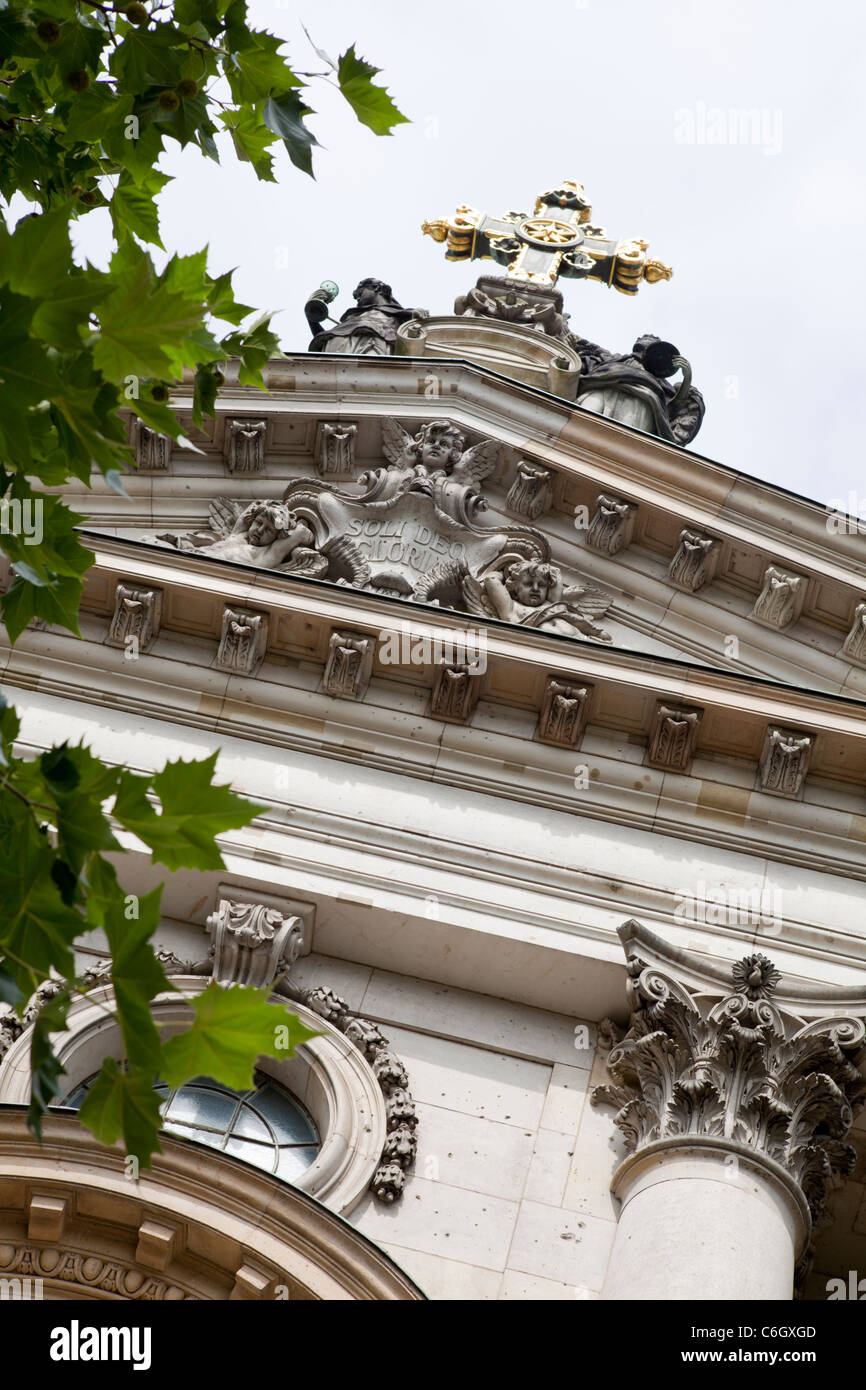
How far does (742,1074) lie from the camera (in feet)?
40.4

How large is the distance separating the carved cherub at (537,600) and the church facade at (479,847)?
0.05 m

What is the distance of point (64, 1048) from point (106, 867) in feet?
23.2

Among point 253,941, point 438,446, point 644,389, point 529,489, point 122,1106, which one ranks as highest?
point 644,389

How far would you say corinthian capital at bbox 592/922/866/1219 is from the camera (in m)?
12.1

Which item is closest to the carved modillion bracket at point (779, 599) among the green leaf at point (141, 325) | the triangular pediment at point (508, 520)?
the triangular pediment at point (508, 520)

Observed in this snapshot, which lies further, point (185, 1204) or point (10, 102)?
point (185, 1204)

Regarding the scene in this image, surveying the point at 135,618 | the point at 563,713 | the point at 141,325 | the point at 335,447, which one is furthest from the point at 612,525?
the point at 141,325

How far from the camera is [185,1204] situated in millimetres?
11078

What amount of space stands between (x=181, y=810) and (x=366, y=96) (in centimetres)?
393

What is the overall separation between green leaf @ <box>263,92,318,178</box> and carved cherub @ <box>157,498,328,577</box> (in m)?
7.95

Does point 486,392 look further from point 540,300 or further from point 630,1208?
point 630,1208

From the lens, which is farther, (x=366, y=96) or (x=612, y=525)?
(x=612, y=525)

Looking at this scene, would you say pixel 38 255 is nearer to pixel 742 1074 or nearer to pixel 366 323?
pixel 742 1074
